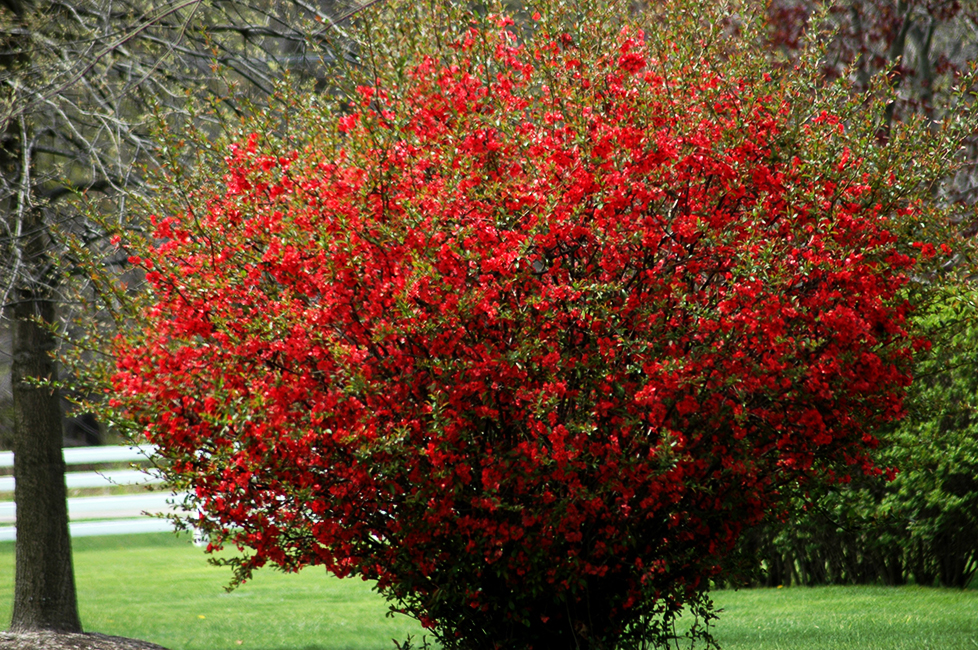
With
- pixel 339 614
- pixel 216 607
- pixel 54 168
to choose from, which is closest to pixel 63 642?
pixel 339 614

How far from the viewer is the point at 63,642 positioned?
703 centimetres

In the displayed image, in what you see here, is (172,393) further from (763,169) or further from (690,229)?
(763,169)

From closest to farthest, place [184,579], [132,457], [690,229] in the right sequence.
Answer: [690,229] < [184,579] < [132,457]

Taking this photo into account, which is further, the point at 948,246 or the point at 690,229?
the point at 948,246

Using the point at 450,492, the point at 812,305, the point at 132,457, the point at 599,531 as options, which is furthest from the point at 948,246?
the point at 132,457

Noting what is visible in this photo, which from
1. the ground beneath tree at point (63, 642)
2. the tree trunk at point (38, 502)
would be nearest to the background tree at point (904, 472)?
the ground beneath tree at point (63, 642)

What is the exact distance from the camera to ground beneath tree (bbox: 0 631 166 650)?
6.89 m

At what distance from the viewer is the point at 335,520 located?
188 inches

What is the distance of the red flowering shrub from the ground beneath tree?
2.66 meters

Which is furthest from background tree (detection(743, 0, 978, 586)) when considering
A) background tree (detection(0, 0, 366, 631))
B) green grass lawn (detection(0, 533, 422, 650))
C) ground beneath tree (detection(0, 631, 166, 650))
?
ground beneath tree (detection(0, 631, 166, 650))

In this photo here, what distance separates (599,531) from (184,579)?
8691 mm

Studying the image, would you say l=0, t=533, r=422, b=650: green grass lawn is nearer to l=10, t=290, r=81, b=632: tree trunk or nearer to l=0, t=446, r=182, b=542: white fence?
l=0, t=446, r=182, b=542: white fence

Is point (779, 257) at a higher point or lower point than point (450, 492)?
higher

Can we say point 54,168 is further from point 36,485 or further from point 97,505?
point 97,505
